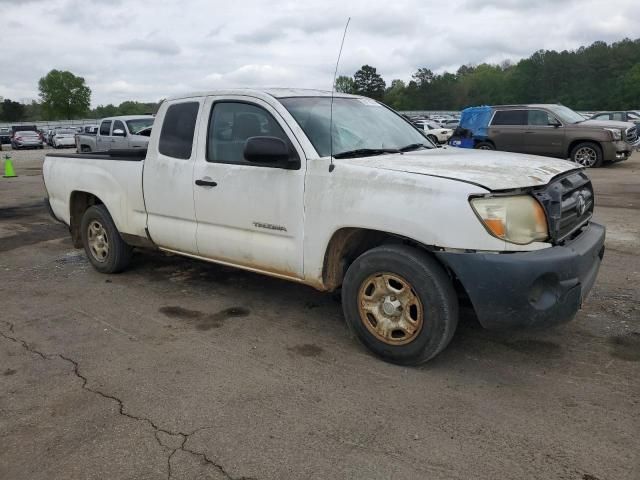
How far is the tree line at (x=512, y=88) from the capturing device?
277 ft

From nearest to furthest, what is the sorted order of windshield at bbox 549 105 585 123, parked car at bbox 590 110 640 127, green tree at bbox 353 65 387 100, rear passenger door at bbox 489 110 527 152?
1. green tree at bbox 353 65 387 100
2. windshield at bbox 549 105 585 123
3. rear passenger door at bbox 489 110 527 152
4. parked car at bbox 590 110 640 127

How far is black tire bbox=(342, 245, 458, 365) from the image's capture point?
3.46 m

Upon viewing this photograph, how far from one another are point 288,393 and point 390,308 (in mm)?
844

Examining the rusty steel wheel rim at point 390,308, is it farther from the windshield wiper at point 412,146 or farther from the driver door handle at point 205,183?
the driver door handle at point 205,183

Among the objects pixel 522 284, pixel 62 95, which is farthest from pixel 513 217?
pixel 62 95

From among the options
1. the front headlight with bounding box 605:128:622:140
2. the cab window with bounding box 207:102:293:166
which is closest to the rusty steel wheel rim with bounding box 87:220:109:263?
the cab window with bounding box 207:102:293:166

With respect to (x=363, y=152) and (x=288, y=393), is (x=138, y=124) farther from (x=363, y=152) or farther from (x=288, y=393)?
(x=288, y=393)

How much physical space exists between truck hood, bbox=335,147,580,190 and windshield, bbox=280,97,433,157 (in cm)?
24

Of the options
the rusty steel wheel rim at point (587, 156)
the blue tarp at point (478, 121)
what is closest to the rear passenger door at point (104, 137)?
the blue tarp at point (478, 121)

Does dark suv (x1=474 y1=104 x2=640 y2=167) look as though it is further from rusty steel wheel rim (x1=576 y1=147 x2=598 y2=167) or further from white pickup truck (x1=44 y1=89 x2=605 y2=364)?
white pickup truck (x1=44 y1=89 x2=605 y2=364)

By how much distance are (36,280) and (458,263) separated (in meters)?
4.64

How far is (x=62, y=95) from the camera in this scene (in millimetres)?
103188

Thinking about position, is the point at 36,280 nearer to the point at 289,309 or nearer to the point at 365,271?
the point at 289,309

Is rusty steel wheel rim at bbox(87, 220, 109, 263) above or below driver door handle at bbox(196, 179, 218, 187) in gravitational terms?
below
